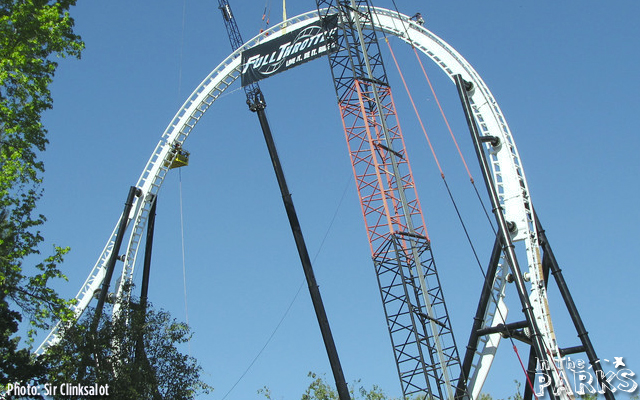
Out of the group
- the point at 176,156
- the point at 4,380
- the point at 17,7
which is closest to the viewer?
the point at 4,380

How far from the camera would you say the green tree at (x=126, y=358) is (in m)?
22.4

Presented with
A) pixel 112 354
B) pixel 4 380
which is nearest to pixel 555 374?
pixel 112 354

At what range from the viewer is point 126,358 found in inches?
942

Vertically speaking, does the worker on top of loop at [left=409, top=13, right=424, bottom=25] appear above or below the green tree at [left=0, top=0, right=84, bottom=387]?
above

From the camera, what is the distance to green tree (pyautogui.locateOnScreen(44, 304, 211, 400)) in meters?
22.4

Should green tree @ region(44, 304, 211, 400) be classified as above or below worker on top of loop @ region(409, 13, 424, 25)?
below

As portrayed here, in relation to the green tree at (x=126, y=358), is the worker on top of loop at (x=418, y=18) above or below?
above

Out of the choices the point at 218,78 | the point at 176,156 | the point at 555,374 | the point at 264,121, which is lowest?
the point at 555,374

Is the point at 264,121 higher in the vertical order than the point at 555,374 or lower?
higher

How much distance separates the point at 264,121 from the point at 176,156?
7700 mm

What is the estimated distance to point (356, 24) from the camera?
37.6 meters

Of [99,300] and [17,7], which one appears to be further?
[99,300]

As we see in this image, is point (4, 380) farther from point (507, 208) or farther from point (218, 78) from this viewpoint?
point (218, 78)

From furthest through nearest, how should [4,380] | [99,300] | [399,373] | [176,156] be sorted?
[176,156]
[99,300]
[399,373]
[4,380]
